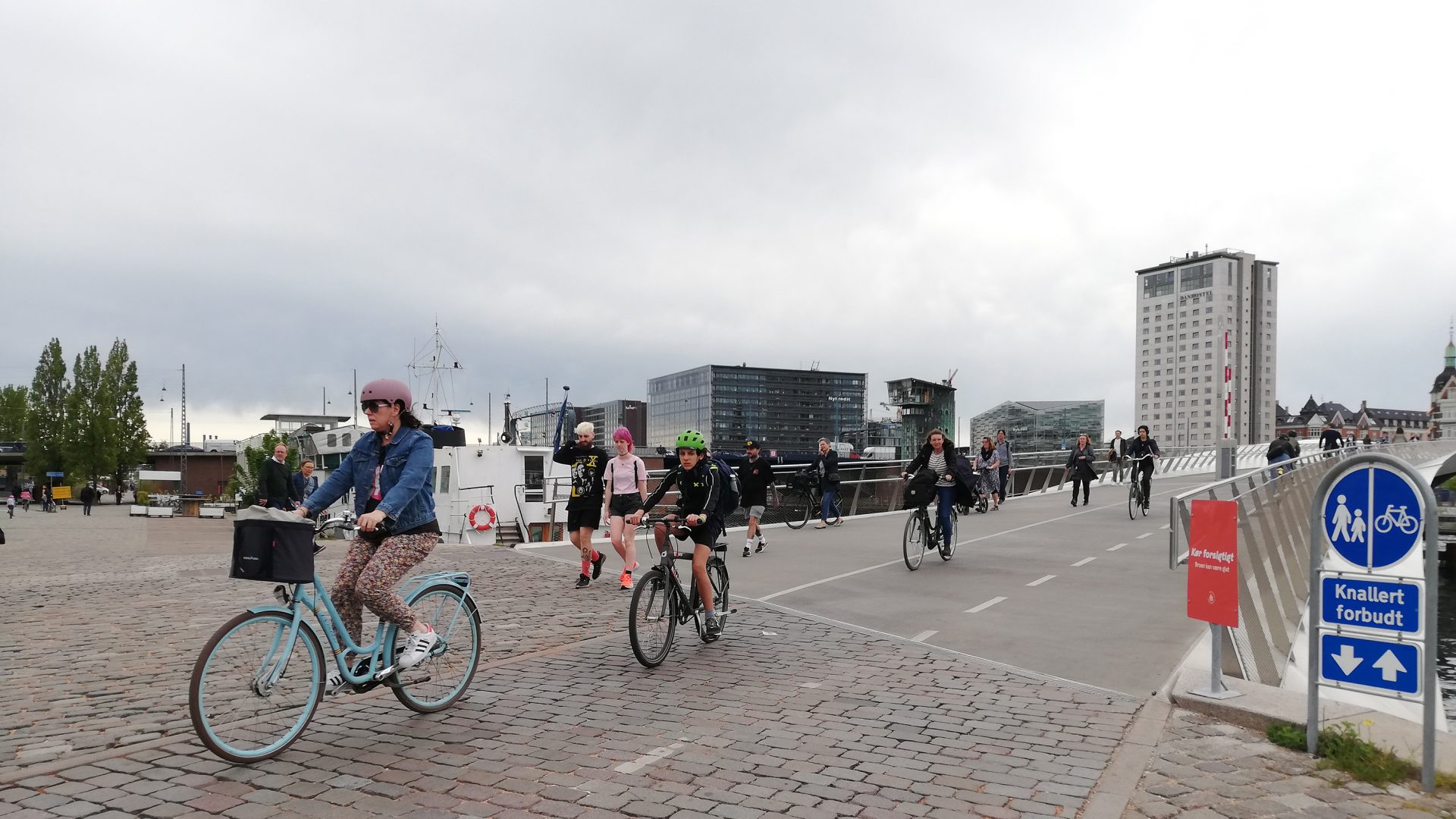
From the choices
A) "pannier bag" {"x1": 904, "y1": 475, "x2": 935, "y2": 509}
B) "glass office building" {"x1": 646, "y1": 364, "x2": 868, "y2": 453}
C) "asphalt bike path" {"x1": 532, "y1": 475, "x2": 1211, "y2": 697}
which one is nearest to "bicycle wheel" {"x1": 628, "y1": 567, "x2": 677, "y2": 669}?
"asphalt bike path" {"x1": 532, "y1": 475, "x2": 1211, "y2": 697}

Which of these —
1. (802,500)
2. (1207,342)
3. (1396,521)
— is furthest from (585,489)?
(1207,342)


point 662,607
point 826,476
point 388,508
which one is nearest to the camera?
point 388,508

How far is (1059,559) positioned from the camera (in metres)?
13.4

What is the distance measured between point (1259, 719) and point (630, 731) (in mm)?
3296

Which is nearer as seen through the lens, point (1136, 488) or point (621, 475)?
point (621, 475)

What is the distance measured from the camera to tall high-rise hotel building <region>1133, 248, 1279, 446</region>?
16488cm

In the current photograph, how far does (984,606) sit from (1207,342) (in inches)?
6976

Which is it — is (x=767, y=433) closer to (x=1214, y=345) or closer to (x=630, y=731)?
(x=1214, y=345)

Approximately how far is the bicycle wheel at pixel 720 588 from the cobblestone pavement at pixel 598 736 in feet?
0.81

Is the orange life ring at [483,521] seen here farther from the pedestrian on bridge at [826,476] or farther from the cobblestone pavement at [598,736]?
the cobblestone pavement at [598,736]

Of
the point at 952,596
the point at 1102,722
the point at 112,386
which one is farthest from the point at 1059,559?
A: the point at 112,386

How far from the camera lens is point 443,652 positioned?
5516 millimetres

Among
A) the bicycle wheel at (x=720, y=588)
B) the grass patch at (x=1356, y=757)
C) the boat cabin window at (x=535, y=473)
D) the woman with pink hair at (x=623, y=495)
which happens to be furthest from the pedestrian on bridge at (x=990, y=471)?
the grass patch at (x=1356, y=757)

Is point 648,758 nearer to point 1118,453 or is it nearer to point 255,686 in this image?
point 255,686
